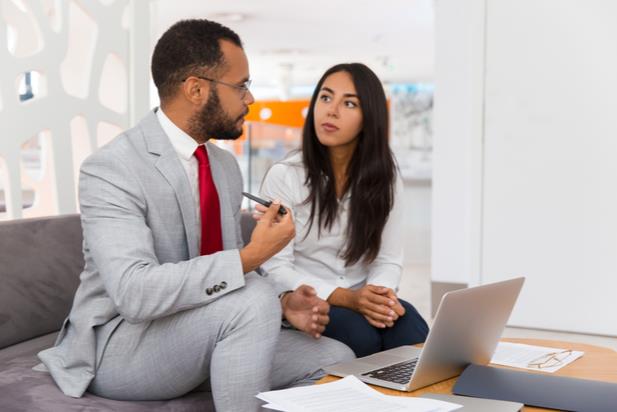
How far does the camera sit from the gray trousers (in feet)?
4.91

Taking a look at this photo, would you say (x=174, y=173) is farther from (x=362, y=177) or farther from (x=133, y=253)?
(x=362, y=177)

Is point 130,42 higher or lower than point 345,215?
higher

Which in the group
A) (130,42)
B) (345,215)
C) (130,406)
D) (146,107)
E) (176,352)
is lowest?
(130,406)

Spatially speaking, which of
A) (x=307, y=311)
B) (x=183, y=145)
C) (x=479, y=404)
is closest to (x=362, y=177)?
(x=307, y=311)

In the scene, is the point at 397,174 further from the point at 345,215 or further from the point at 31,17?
the point at 31,17

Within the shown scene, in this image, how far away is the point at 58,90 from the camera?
2693mm

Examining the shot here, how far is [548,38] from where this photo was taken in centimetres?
397

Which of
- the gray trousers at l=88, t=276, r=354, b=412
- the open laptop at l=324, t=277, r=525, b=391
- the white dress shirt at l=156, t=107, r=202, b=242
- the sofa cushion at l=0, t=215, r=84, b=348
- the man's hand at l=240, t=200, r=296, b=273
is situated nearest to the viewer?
the open laptop at l=324, t=277, r=525, b=391

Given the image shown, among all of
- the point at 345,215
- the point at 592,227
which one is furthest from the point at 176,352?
the point at 592,227

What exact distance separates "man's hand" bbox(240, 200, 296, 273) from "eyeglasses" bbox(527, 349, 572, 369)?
635 mm

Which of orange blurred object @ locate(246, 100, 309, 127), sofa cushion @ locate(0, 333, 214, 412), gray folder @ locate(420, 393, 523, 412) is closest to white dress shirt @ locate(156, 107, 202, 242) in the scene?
sofa cushion @ locate(0, 333, 214, 412)

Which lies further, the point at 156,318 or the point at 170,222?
the point at 170,222

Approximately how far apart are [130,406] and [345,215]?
100cm

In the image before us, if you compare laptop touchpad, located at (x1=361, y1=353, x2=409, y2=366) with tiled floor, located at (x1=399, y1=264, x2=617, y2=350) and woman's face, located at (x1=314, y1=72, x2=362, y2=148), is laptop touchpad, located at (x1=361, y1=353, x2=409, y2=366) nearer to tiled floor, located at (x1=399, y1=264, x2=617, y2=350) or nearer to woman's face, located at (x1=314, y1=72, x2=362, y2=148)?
woman's face, located at (x1=314, y1=72, x2=362, y2=148)
